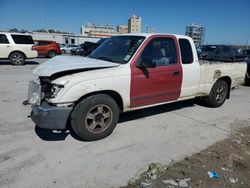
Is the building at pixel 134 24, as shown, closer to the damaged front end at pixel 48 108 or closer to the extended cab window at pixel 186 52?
the extended cab window at pixel 186 52

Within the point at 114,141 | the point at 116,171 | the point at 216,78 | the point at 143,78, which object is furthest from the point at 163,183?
the point at 216,78

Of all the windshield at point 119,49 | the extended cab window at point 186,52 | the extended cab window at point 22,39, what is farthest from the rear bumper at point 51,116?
the extended cab window at point 22,39

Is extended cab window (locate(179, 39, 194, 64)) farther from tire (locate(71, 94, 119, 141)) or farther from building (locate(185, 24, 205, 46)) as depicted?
building (locate(185, 24, 205, 46))

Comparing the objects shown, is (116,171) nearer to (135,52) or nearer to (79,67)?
(79,67)

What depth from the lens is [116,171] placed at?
3.05 metres

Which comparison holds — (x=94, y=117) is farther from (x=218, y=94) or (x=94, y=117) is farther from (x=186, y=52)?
(x=218, y=94)

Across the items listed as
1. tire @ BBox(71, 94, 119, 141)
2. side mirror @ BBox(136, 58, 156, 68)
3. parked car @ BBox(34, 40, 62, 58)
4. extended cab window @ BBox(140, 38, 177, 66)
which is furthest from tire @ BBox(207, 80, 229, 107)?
parked car @ BBox(34, 40, 62, 58)

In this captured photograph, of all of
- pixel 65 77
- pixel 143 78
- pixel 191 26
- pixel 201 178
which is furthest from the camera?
pixel 191 26

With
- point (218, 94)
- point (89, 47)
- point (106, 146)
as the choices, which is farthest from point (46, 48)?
point (106, 146)

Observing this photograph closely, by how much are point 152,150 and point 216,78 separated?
124 inches

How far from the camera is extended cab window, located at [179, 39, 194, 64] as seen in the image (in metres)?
4.90

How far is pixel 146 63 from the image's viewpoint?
3.99 metres

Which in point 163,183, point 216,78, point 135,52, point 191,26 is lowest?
point 163,183

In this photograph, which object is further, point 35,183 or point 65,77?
point 65,77
